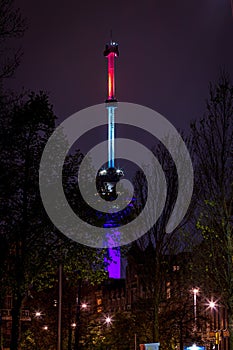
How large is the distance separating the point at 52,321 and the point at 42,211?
40.7 meters

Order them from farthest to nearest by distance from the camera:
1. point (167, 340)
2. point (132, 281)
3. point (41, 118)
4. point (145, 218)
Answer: point (132, 281) → point (167, 340) → point (145, 218) → point (41, 118)

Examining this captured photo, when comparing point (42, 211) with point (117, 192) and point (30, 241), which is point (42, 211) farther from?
point (117, 192)

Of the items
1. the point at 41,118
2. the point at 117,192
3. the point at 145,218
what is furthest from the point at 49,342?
the point at 41,118

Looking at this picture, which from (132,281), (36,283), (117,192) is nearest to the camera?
(36,283)

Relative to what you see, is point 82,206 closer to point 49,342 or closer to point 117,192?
point 117,192

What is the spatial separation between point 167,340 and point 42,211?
28.0 meters

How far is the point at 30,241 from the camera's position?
3033 cm

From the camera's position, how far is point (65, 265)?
1219 inches

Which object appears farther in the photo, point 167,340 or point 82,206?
point 167,340

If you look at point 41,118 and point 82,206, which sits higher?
point 41,118

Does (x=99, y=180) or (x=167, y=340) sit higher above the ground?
(x=99, y=180)

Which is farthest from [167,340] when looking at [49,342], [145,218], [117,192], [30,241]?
[30,241]

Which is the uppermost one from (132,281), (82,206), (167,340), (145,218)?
(132,281)

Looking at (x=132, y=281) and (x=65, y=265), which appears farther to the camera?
(x=132, y=281)
